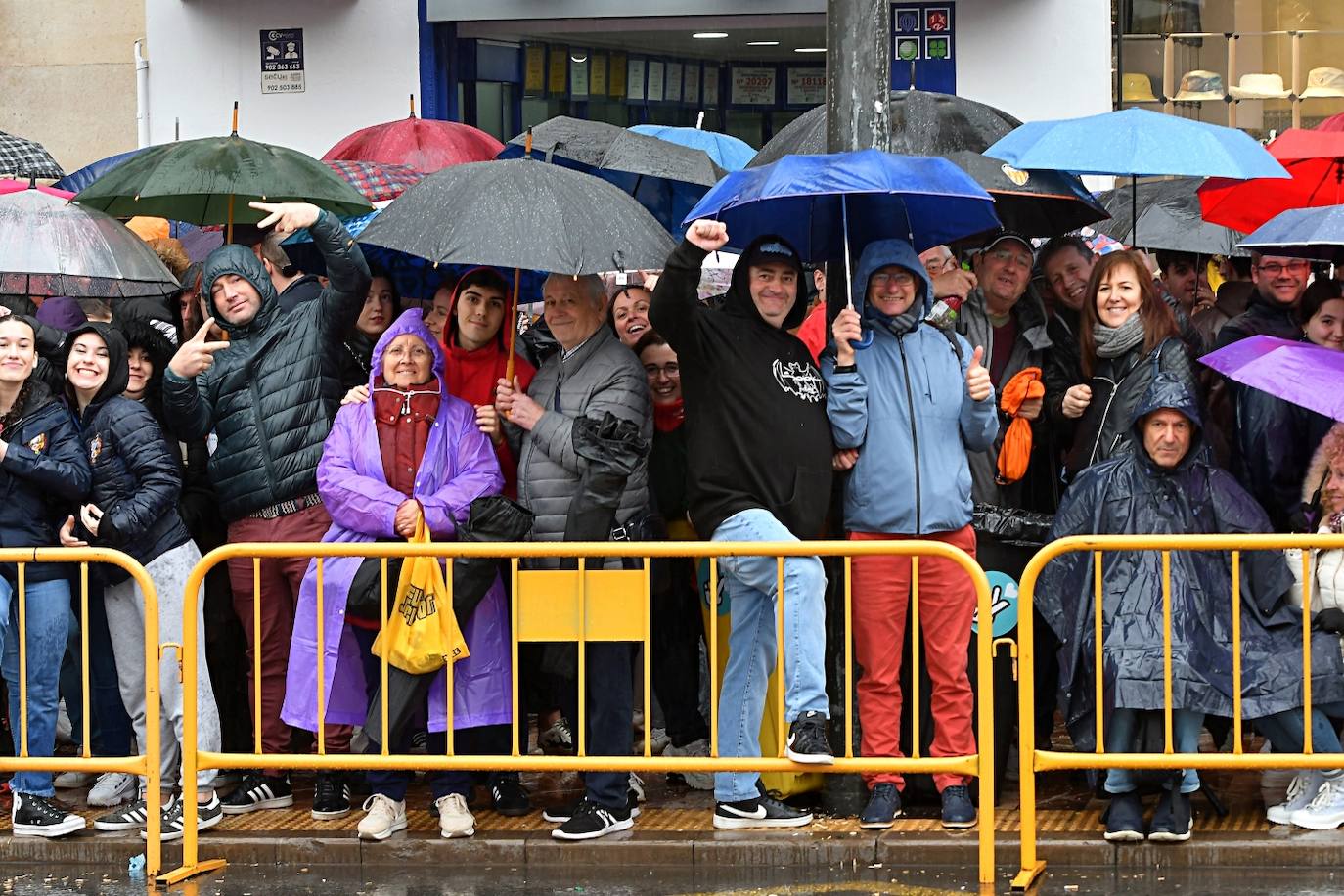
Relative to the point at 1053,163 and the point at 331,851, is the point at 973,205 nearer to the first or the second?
the point at 1053,163

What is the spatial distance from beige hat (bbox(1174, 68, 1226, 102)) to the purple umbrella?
25.1 ft

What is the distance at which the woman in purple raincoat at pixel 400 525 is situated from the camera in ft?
25.1

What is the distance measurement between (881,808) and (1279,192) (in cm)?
387

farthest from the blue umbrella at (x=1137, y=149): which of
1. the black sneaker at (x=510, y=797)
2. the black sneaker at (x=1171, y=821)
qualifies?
the black sneaker at (x=510, y=797)

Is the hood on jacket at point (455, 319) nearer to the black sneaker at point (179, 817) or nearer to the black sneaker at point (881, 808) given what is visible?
the black sneaker at point (179, 817)

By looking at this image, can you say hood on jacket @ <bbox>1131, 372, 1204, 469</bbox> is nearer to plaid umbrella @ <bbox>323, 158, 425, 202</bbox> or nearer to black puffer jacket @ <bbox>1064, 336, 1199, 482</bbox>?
black puffer jacket @ <bbox>1064, 336, 1199, 482</bbox>

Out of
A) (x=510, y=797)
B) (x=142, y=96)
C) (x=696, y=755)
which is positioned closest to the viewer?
(x=510, y=797)

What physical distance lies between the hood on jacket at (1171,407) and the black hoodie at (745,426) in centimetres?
118

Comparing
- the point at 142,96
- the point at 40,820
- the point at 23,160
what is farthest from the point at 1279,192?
the point at 142,96

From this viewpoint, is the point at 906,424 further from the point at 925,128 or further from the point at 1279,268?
the point at 1279,268

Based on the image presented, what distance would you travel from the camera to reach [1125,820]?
737cm

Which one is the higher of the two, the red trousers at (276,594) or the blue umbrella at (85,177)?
the blue umbrella at (85,177)

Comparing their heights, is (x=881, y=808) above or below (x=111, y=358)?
below

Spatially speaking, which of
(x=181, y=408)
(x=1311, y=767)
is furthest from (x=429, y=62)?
(x=1311, y=767)
